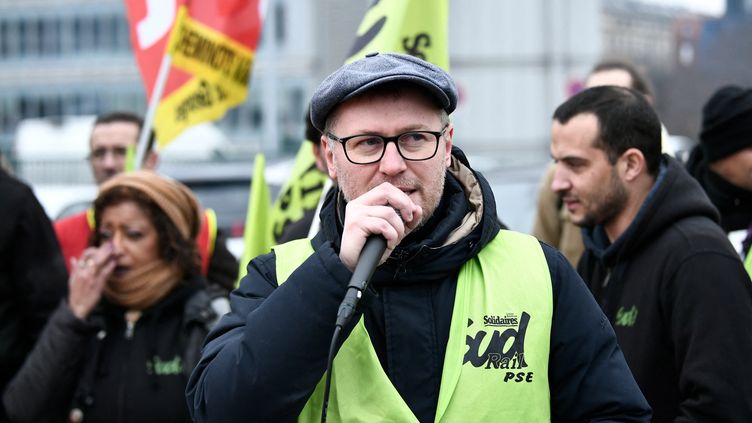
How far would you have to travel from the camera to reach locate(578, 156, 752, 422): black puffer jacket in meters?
3.54

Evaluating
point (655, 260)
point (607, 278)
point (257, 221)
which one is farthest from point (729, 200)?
point (257, 221)

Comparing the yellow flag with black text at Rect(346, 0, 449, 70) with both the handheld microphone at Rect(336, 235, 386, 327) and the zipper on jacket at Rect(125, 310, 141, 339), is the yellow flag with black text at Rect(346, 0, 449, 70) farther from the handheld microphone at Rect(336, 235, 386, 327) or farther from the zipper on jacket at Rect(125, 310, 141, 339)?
the handheld microphone at Rect(336, 235, 386, 327)

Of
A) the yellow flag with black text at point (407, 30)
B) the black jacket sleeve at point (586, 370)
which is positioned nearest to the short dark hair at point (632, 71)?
the yellow flag with black text at point (407, 30)

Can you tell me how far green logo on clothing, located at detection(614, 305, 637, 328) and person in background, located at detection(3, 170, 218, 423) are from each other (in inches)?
64.4

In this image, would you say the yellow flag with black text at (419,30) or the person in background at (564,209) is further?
the person in background at (564,209)

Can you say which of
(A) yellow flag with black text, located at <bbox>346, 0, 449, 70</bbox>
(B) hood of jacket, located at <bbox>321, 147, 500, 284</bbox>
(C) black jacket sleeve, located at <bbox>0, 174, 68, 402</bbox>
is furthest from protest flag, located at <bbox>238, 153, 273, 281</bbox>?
(B) hood of jacket, located at <bbox>321, 147, 500, 284</bbox>

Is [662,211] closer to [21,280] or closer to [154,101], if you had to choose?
[21,280]

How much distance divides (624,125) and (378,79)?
67.3 inches

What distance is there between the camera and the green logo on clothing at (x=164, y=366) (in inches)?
186

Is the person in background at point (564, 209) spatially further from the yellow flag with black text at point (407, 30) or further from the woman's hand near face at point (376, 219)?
the woman's hand near face at point (376, 219)

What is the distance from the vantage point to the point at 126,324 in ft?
16.2

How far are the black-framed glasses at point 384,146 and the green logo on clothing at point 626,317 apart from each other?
4.30 feet

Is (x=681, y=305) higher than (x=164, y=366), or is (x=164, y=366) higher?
(x=681, y=305)

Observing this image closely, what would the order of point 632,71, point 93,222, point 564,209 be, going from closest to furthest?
point 93,222
point 564,209
point 632,71
